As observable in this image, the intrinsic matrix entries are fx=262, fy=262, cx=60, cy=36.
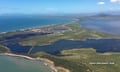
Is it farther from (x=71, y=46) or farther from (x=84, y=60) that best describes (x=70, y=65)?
(x=71, y=46)

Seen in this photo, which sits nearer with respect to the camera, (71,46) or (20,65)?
(20,65)

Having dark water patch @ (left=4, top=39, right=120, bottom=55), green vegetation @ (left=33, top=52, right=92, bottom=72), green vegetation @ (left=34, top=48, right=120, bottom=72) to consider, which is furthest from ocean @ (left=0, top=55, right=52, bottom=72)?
dark water patch @ (left=4, top=39, right=120, bottom=55)

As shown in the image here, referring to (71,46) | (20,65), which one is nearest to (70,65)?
(20,65)

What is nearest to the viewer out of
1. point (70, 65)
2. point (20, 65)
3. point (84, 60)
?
point (70, 65)

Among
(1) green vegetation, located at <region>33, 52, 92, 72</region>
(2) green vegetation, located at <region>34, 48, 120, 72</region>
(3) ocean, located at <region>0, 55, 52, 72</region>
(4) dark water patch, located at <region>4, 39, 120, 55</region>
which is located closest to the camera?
(3) ocean, located at <region>0, 55, 52, 72</region>

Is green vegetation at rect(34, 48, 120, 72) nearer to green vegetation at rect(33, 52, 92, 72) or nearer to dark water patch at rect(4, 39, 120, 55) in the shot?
green vegetation at rect(33, 52, 92, 72)

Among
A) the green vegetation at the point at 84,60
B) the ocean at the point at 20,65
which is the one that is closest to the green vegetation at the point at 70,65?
the green vegetation at the point at 84,60
